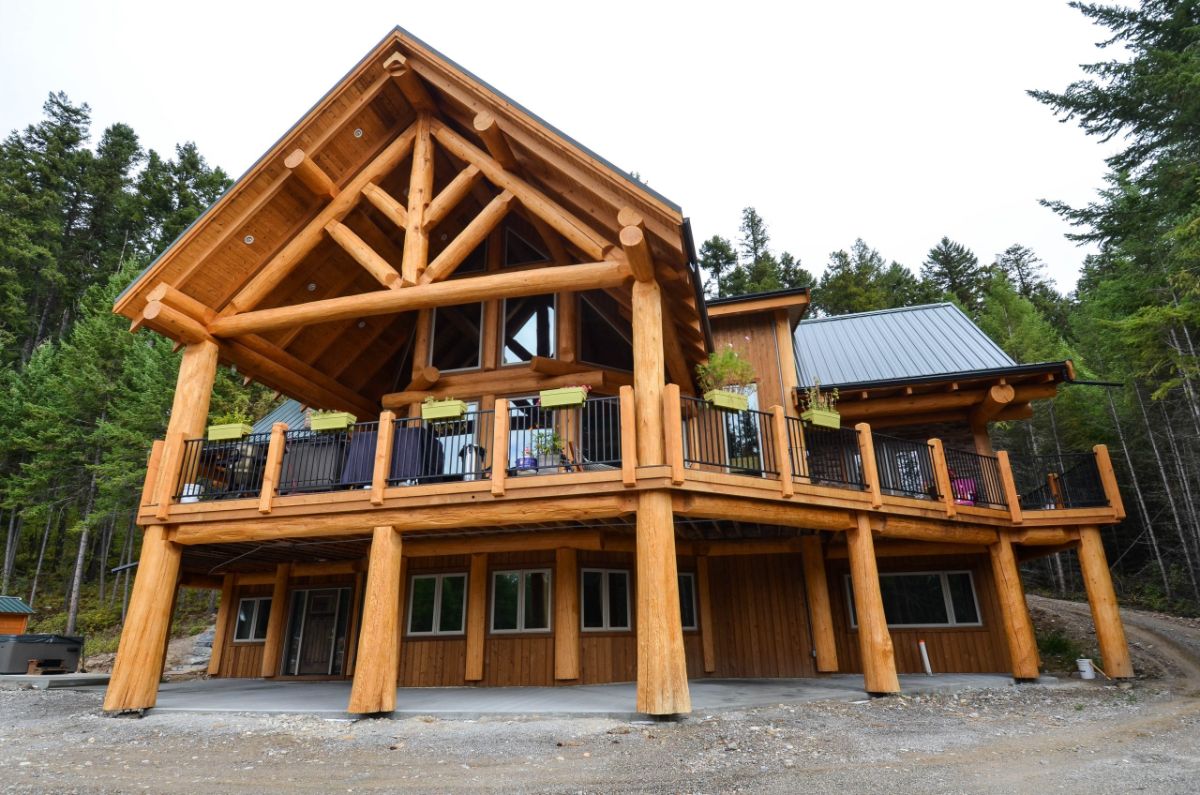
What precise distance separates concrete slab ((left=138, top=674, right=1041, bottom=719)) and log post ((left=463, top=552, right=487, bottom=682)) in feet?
1.32

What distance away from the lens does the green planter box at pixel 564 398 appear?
8.66m

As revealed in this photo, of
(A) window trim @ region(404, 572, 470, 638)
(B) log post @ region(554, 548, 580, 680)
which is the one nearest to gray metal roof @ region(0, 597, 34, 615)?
(A) window trim @ region(404, 572, 470, 638)

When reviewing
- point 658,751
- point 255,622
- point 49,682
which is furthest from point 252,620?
point 658,751

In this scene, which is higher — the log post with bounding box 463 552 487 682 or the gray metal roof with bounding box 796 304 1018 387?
the gray metal roof with bounding box 796 304 1018 387

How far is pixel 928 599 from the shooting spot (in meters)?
13.0

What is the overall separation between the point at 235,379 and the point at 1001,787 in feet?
98.1

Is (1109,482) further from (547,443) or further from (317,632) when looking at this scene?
(317,632)

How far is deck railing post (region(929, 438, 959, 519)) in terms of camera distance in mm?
10391

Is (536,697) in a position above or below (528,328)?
below

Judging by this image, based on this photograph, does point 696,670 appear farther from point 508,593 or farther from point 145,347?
point 145,347

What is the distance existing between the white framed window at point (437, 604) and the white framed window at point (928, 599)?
7763 millimetres

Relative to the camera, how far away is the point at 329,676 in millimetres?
14242

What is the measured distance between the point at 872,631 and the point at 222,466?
1014 centimetres

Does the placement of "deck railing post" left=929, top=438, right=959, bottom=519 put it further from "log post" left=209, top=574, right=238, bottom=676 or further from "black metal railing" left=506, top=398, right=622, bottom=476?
"log post" left=209, top=574, right=238, bottom=676
